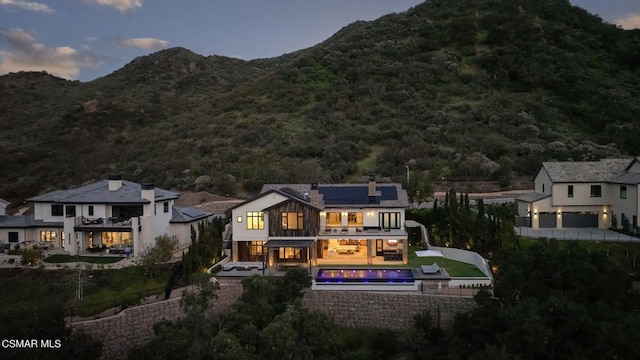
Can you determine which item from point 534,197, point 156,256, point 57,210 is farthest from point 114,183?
point 534,197

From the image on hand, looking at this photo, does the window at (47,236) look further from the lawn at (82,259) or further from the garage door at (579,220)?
the garage door at (579,220)

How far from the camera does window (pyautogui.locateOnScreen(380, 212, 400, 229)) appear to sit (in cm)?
2891

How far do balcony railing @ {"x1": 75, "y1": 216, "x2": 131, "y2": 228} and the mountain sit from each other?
729 inches

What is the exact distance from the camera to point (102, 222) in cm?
2914

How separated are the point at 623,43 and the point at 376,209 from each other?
250 ft

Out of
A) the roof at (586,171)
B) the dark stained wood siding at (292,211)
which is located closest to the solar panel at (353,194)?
the dark stained wood siding at (292,211)

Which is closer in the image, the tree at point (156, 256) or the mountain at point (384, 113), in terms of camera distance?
the tree at point (156, 256)

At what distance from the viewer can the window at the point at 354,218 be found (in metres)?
29.3

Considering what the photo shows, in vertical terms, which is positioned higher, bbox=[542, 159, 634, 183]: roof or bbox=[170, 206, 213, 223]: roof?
bbox=[542, 159, 634, 183]: roof

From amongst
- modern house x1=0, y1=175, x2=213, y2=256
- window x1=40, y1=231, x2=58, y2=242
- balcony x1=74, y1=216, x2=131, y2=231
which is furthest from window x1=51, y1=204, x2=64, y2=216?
balcony x1=74, y1=216, x2=131, y2=231

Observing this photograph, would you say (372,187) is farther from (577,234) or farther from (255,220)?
(577,234)

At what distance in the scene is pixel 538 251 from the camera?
21.3 metres

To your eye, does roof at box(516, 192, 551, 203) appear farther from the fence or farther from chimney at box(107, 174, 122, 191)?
chimney at box(107, 174, 122, 191)

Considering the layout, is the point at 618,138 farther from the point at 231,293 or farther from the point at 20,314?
the point at 20,314
